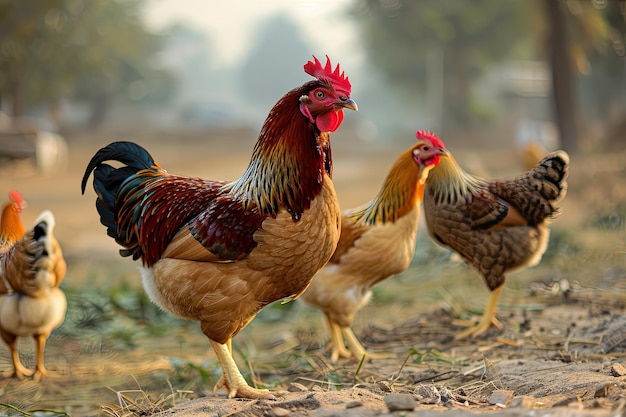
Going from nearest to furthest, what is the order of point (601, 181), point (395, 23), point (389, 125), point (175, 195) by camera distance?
point (175, 195)
point (601, 181)
point (395, 23)
point (389, 125)

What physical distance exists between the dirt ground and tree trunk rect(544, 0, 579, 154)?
232cm

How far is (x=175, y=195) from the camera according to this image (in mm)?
3453

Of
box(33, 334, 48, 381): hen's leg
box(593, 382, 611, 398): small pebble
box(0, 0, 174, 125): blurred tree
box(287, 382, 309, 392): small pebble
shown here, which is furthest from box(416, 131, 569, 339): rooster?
box(0, 0, 174, 125): blurred tree

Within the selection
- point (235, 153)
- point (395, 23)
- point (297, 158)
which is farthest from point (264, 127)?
point (395, 23)

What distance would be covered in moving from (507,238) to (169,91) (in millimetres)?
10267

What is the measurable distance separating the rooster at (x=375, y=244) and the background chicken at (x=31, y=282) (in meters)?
1.67

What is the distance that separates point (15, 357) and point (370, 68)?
1599 centimetres

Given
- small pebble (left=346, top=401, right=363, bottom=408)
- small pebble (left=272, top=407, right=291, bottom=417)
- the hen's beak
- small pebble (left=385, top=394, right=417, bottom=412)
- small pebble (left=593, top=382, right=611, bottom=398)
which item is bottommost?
small pebble (left=593, top=382, right=611, bottom=398)

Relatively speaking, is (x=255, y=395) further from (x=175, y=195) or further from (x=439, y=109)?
(x=439, y=109)

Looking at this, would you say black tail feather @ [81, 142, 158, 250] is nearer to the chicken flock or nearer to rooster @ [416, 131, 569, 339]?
the chicken flock

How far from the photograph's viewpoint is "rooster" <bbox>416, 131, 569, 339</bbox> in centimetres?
457

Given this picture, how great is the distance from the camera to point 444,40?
58.0 feet

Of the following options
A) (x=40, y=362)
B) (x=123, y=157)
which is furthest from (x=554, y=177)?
(x=40, y=362)

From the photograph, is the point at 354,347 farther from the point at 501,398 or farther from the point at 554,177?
the point at 554,177
